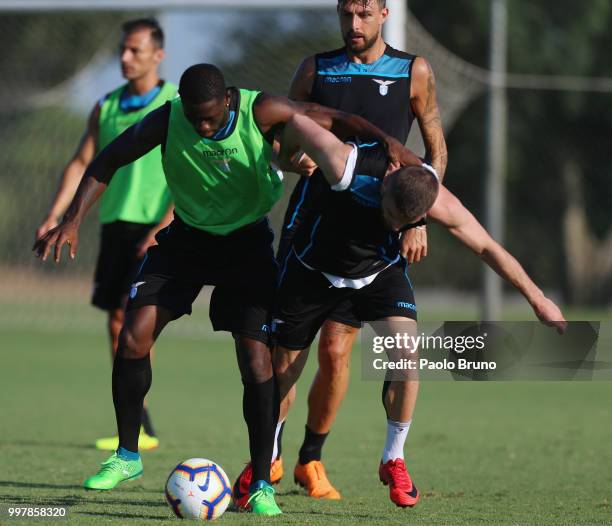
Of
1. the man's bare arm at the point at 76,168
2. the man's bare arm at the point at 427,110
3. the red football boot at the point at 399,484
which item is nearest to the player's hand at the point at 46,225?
the man's bare arm at the point at 76,168

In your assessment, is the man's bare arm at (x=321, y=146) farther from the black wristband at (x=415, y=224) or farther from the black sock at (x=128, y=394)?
the black sock at (x=128, y=394)

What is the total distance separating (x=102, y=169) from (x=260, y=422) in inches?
58.5

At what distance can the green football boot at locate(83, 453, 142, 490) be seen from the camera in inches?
Answer: 232

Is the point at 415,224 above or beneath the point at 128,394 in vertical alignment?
above

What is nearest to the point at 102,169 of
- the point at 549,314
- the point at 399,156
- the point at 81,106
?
the point at 399,156

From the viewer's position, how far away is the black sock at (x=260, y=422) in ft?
19.1

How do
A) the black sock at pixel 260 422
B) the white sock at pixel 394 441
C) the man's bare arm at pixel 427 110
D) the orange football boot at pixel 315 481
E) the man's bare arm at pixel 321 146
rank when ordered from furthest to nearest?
the man's bare arm at pixel 427 110 < the orange football boot at pixel 315 481 < the white sock at pixel 394 441 < the black sock at pixel 260 422 < the man's bare arm at pixel 321 146

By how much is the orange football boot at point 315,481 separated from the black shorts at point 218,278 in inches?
39.5

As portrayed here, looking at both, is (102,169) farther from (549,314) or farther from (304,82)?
(549,314)

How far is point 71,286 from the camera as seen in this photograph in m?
21.6

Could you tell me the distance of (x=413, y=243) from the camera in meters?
6.09

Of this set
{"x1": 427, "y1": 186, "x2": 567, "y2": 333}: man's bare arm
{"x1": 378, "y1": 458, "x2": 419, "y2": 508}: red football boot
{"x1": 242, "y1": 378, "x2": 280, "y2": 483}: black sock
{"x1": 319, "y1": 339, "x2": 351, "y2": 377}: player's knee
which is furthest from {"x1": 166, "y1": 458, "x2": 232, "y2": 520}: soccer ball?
{"x1": 427, "y1": 186, "x2": 567, "y2": 333}: man's bare arm

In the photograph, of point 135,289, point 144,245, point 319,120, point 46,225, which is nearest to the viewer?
point 319,120

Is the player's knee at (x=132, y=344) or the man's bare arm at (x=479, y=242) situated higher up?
the man's bare arm at (x=479, y=242)
